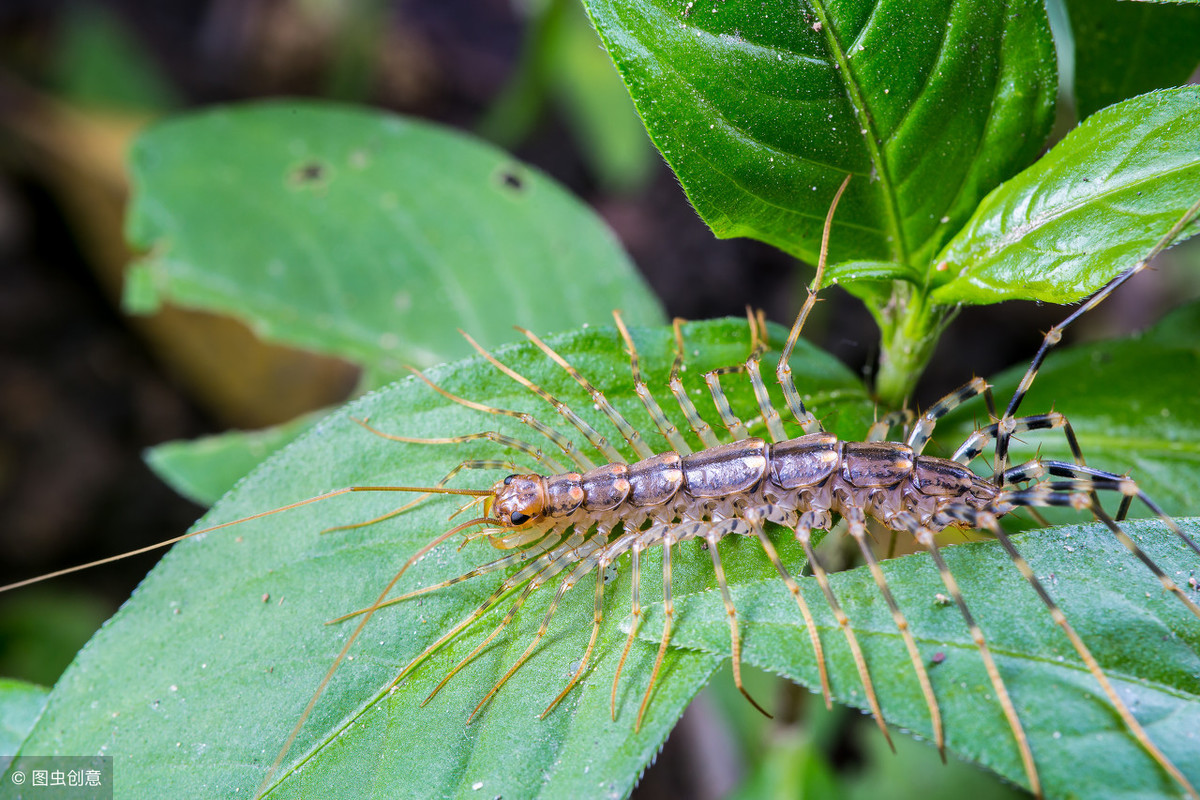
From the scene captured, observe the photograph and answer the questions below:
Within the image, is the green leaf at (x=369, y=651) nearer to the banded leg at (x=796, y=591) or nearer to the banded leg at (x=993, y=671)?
the banded leg at (x=796, y=591)

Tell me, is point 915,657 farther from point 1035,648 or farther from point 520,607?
Result: point 520,607

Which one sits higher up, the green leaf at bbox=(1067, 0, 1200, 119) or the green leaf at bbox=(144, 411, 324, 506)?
the green leaf at bbox=(1067, 0, 1200, 119)

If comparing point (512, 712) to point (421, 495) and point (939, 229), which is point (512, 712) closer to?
point (421, 495)

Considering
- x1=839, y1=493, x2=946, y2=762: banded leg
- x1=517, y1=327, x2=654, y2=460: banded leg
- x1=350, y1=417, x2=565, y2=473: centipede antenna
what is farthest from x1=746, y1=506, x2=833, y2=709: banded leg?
x1=350, y1=417, x2=565, y2=473: centipede antenna

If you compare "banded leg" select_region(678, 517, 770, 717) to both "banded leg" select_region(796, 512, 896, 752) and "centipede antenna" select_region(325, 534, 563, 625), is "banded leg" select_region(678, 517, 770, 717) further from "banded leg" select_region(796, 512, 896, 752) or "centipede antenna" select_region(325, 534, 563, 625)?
"centipede antenna" select_region(325, 534, 563, 625)

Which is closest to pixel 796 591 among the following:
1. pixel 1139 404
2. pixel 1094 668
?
pixel 1094 668

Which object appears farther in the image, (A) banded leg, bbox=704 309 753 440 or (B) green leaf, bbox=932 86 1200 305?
(A) banded leg, bbox=704 309 753 440

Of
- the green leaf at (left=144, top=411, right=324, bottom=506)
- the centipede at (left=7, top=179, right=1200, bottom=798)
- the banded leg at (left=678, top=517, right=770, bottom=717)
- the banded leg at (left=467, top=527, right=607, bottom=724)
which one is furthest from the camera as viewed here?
the green leaf at (left=144, top=411, right=324, bottom=506)
